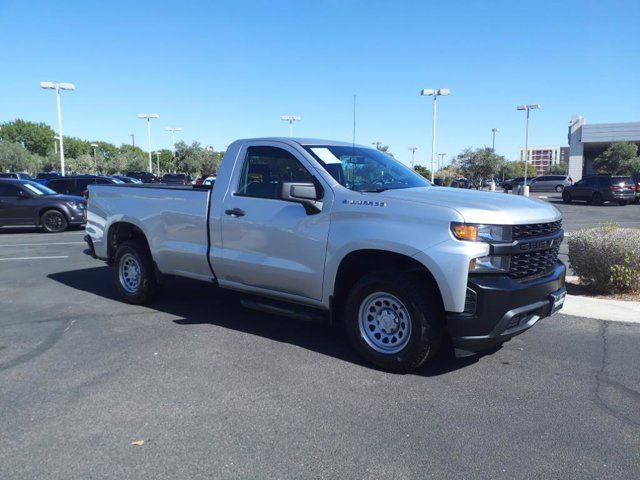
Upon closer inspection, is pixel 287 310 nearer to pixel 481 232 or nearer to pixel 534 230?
pixel 481 232

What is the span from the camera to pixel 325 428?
3689mm

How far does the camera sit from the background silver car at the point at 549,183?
46750mm

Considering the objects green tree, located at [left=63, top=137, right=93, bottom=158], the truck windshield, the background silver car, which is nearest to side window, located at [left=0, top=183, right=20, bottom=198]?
the truck windshield

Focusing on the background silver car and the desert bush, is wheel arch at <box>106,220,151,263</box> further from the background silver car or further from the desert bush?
the background silver car

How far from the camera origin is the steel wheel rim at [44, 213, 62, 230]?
16750 mm

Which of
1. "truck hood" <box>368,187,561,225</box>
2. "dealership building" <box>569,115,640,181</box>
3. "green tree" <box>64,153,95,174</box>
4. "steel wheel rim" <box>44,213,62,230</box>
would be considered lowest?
"steel wheel rim" <box>44,213,62,230</box>

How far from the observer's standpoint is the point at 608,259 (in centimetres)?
721

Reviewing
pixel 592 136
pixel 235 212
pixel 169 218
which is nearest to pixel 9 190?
pixel 169 218

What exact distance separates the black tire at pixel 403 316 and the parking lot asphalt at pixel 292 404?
0.17 metres

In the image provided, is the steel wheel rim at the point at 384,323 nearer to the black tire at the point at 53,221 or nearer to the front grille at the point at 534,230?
the front grille at the point at 534,230

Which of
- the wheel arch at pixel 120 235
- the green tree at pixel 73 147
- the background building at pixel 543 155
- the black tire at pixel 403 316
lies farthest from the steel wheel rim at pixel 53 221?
the background building at pixel 543 155

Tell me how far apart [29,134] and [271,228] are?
4841 inches

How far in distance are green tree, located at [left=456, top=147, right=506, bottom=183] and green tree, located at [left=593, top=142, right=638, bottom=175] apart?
9.23m

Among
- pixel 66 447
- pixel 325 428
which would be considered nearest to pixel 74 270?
pixel 66 447
